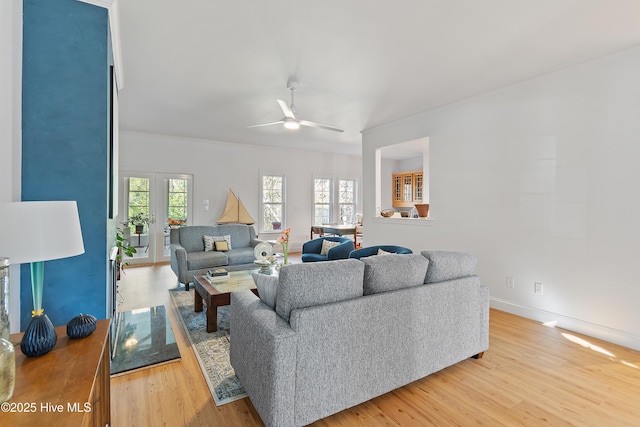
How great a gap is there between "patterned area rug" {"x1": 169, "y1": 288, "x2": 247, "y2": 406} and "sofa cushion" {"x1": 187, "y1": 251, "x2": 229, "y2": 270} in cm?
62

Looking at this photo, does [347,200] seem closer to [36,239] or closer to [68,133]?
[68,133]

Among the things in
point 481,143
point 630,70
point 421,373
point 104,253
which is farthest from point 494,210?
point 104,253

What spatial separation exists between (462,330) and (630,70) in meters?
2.82

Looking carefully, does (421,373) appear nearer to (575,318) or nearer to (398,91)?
(575,318)

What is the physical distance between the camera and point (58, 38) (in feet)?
6.67

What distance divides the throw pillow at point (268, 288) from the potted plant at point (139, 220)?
536 centimetres

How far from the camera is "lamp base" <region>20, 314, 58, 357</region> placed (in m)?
1.17

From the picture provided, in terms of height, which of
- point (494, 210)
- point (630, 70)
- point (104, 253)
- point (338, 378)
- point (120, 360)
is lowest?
point (120, 360)

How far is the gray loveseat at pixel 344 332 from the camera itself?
164cm

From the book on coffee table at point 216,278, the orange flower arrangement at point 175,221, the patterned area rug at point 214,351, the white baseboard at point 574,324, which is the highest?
the orange flower arrangement at point 175,221

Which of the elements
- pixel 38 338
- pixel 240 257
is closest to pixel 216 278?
pixel 240 257

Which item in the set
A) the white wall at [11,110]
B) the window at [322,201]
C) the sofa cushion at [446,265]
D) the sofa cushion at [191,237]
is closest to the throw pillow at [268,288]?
the sofa cushion at [446,265]

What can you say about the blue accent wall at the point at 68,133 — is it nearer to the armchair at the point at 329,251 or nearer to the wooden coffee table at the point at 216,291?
the wooden coffee table at the point at 216,291

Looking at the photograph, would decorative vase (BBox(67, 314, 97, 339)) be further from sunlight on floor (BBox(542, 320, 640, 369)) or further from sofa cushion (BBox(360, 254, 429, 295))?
sunlight on floor (BBox(542, 320, 640, 369))
